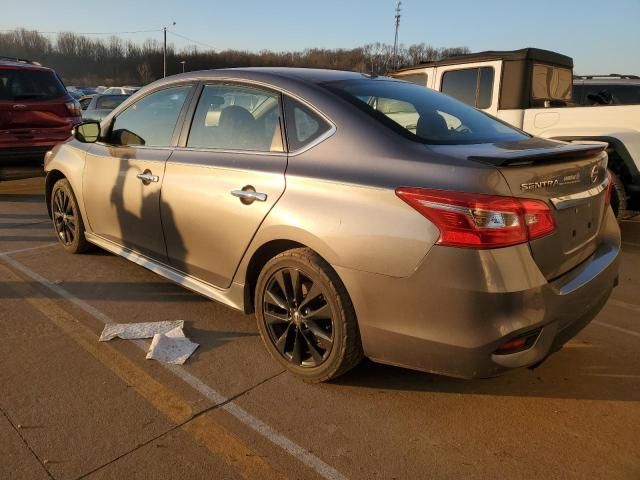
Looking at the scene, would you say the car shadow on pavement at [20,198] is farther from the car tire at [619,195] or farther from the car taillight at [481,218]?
the car tire at [619,195]

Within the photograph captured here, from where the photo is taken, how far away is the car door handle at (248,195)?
286 cm

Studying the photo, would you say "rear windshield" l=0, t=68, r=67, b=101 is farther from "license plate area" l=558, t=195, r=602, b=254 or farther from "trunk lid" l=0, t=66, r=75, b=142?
"license plate area" l=558, t=195, r=602, b=254

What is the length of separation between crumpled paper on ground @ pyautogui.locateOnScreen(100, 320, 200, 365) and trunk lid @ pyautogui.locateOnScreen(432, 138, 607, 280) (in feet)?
6.57

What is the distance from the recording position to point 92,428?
2465mm

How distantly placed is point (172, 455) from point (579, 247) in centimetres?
213

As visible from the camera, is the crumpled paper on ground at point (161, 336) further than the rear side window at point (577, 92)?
No

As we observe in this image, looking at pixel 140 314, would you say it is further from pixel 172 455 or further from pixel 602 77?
pixel 602 77

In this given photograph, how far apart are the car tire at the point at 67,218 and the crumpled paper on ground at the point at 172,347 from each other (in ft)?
6.51

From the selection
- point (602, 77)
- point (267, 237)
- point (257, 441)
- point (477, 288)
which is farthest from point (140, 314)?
point (602, 77)

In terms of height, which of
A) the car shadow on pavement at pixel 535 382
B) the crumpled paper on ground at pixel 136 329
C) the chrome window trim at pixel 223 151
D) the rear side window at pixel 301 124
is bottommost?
the crumpled paper on ground at pixel 136 329

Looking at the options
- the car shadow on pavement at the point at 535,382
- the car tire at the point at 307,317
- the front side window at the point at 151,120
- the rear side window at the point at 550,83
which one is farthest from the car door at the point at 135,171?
the rear side window at the point at 550,83

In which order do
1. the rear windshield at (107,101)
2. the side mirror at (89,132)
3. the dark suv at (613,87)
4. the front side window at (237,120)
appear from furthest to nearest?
the rear windshield at (107,101) → the dark suv at (613,87) → the side mirror at (89,132) → the front side window at (237,120)

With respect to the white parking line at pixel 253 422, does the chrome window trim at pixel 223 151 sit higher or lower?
higher

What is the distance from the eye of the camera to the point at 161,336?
3.34 metres
